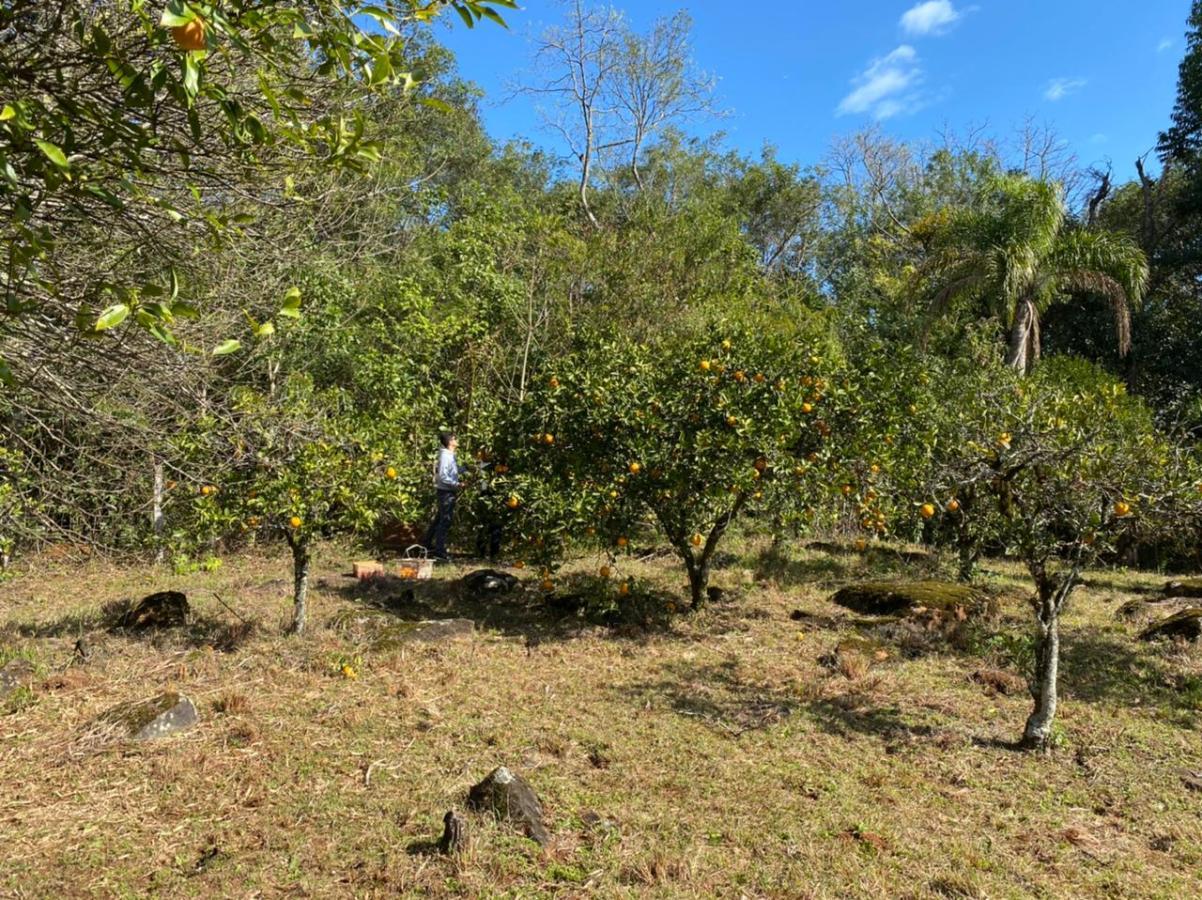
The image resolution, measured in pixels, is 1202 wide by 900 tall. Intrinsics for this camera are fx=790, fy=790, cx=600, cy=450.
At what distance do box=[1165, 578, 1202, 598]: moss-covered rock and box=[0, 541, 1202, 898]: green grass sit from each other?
244cm

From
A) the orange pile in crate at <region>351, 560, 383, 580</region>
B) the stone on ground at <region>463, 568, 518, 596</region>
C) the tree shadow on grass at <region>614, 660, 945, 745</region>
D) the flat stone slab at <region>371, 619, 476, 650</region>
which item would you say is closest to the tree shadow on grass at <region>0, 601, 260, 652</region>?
the flat stone slab at <region>371, 619, 476, 650</region>

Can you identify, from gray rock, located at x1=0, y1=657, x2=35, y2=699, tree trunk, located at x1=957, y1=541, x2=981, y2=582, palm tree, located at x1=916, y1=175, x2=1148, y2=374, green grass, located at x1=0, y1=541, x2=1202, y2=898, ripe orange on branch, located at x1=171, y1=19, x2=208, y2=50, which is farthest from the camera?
palm tree, located at x1=916, y1=175, x2=1148, y2=374

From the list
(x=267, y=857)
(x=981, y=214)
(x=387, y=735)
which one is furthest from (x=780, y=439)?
(x=981, y=214)

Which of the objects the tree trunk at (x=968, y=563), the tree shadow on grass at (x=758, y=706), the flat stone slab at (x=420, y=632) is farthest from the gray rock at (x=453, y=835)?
the tree trunk at (x=968, y=563)

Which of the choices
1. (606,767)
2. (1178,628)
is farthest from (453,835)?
(1178,628)

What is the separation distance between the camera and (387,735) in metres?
4.27

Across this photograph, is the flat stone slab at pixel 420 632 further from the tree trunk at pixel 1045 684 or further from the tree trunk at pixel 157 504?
the tree trunk at pixel 1045 684

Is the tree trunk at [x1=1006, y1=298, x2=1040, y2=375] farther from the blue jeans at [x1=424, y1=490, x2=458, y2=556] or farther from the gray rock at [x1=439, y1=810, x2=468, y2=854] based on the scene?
the gray rock at [x1=439, y1=810, x2=468, y2=854]

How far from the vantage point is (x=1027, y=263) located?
10.4 meters

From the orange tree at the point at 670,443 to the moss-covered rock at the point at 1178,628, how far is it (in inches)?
117

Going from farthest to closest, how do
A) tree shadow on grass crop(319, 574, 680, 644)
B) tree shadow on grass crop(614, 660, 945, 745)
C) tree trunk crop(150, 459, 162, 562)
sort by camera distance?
tree shadow on grass crop(319, 574, 680, 644), tree trunk crop(150, 459, 162, 562), tree shadow on grass crop(614, 660, 945, 745)

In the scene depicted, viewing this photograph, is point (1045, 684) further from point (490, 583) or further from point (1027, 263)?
point (1027, 263)

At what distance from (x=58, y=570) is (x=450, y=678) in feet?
19.9

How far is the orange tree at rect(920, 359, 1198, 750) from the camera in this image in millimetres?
4148
